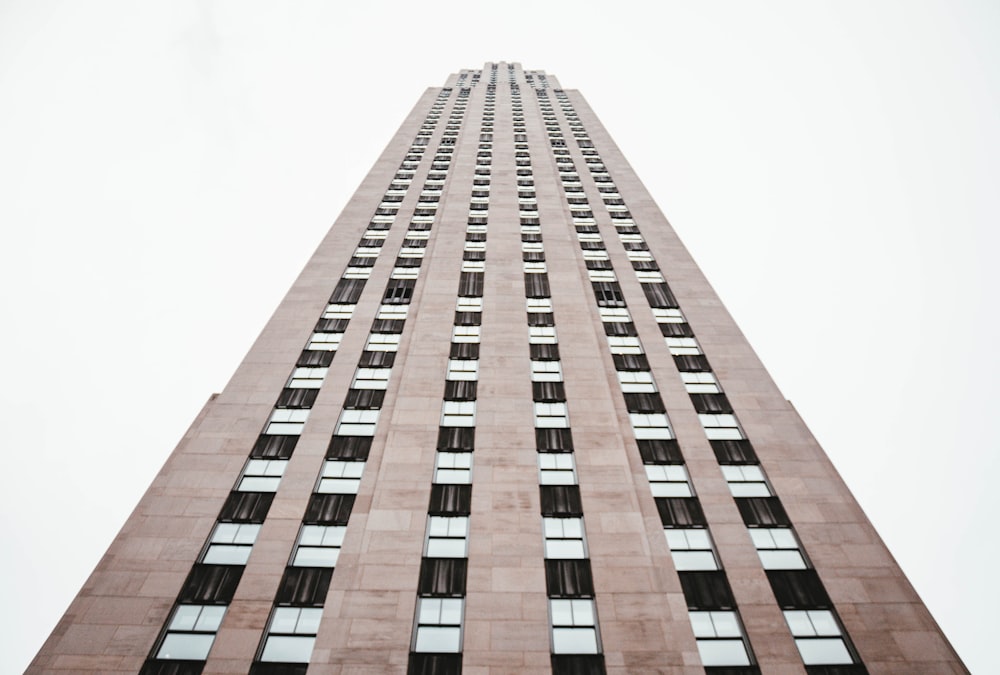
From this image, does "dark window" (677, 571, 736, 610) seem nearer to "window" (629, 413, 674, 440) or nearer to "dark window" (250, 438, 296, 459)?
"window" (629, 413, 674, 440)

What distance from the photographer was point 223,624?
20.2 m

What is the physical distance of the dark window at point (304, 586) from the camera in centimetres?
2112

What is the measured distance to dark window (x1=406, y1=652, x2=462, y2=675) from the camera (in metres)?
19.0

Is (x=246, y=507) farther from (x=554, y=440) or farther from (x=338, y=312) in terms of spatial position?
(x=338, y=312)

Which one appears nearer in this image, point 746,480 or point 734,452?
point 746,480

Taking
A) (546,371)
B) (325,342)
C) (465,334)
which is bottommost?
(546,371)

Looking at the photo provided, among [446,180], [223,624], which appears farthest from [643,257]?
[223,624]

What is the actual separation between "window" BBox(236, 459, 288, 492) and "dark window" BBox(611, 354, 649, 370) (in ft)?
63.0

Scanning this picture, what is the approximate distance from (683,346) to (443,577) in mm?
20929

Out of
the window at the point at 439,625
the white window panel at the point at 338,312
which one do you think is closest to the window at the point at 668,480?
the window at the point at 439,625

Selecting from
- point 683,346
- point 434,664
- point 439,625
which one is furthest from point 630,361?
point 434,664

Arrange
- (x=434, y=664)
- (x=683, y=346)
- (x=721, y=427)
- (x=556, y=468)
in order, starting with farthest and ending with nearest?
(x=683, y=346) → (x=721, y=427) → (x=556, y=468) → (x=434, y=664)

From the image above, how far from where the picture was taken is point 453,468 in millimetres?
25844

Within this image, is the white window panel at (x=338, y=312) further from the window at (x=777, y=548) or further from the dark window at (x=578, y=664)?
the window at (x=777, y=548)
